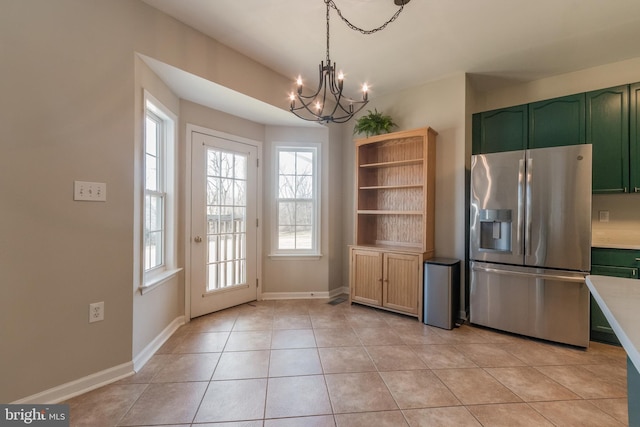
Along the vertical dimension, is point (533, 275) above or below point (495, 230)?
below

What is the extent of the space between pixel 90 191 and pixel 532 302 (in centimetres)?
386

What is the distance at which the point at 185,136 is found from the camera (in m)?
3.10

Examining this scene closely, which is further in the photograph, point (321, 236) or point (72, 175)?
point (321, 236)

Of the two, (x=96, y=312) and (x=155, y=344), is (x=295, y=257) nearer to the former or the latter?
(x=155, y=344)

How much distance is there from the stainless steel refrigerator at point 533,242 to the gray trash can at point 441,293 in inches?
7.5

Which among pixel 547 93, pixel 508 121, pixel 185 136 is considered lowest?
pixel 185 136

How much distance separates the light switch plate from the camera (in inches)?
72.7

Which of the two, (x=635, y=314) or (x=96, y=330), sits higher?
(x=635, y=314)

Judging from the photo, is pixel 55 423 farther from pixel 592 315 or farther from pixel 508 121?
pixel 508 121

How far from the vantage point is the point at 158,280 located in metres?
2.49

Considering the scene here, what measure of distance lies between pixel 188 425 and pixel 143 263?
1.27 m

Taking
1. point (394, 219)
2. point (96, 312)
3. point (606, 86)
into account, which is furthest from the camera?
point (394, 219)

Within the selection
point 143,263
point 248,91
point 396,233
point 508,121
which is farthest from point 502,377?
point 248,91

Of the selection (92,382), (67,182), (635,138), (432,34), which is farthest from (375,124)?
(92,382)
